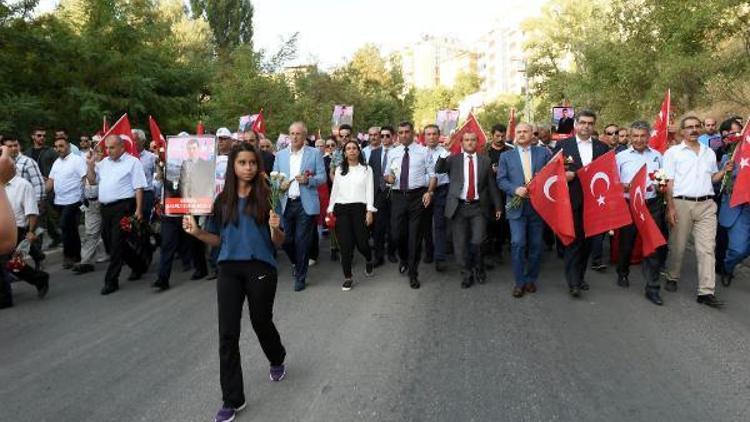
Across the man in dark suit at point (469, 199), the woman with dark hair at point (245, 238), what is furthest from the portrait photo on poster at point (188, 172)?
the man in dark suit at point (469, 199)

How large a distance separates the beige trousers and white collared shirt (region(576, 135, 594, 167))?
1.07 meters

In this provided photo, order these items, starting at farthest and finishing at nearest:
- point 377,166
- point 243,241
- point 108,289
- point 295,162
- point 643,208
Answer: point 377,166
point 295,162
point 108,289
point 643,208
point 243,241

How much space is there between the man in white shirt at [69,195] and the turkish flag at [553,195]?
6.75 m

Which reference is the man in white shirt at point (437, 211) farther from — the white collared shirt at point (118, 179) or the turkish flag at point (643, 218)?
the white collared shirt at point (118, 179)

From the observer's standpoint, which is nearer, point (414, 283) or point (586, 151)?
point (586, 151)

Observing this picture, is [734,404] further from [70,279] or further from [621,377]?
[70,279]

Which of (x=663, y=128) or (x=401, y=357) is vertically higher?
(x=663, y=128)

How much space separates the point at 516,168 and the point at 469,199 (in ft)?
2.29

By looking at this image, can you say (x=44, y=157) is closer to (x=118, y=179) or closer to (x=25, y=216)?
(x=25, y=216)

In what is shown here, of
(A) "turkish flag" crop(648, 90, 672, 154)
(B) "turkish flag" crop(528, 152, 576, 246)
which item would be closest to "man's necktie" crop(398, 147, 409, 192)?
(B) "turkish flag" crop(528, 152, 576, 246)

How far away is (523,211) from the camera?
697 cm

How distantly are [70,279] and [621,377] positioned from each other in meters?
7.41

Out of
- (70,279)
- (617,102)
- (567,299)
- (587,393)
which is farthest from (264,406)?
(617,102)

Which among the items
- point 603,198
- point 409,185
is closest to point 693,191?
point 603,198
